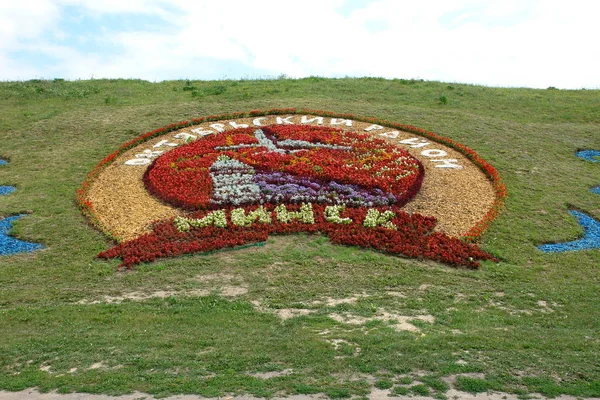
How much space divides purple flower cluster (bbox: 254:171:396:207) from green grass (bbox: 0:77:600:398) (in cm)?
224

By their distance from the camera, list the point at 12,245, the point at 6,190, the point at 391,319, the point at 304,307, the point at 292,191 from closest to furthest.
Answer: the point at 391,319 < the point at 304,307 < the point at 12,245 < the point at 292,191 < the point at 6,190

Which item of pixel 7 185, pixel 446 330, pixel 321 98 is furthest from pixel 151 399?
pixel 321 98

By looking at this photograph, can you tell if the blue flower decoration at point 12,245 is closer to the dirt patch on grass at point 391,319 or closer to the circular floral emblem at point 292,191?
the circular floral emblem at point 292,191

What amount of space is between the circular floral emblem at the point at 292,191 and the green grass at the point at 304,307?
2.06ft

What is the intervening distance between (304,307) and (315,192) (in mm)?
6329

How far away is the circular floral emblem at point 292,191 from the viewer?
15.3 metres

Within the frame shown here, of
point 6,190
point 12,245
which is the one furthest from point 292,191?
point 6,190

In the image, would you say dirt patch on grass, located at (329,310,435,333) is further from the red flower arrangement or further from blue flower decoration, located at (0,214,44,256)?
blue flower decoration, located at (0,214,44,256)

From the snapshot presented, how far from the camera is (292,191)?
57.8ft

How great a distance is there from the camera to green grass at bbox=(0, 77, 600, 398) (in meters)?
8.97

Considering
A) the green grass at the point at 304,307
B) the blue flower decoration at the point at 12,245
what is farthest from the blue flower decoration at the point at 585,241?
the blue flower decoration at the point at 12,245

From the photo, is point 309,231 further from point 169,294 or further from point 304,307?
point 169,294

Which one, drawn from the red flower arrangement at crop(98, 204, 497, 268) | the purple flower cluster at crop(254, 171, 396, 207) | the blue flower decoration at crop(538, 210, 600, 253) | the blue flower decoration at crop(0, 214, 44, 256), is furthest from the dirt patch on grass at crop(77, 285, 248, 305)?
the blue flower decoration at crop(538, 210, 600, 253)

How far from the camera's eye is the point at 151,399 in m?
8.30
